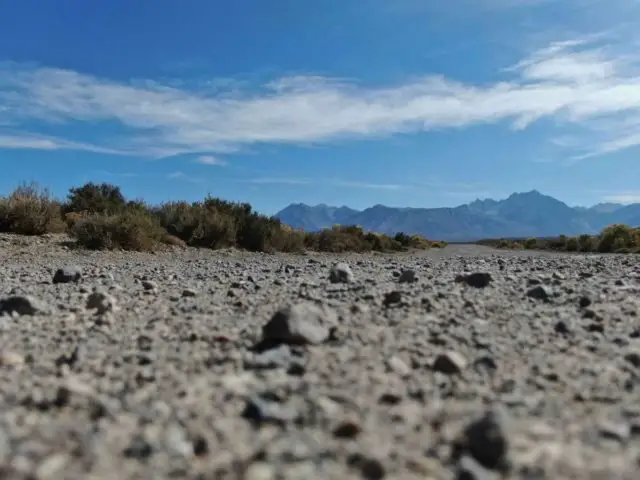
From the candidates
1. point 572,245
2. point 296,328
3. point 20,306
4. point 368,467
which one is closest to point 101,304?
point 20,306

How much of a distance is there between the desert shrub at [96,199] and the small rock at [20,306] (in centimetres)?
1288

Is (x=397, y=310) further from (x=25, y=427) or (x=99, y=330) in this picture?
(x=25, y=427)

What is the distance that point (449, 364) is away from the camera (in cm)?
283

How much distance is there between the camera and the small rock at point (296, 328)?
324 cm

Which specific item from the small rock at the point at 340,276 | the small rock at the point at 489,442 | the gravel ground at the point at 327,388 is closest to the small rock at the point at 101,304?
the gravel ground at the point at 327,388

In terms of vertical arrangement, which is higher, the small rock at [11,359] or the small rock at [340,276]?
the small rock at [340,276]

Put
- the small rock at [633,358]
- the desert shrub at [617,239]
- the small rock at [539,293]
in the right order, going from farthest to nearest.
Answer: the desert shrub at [617,239] < the small rock at [539,293] < the small rock at [633,358]

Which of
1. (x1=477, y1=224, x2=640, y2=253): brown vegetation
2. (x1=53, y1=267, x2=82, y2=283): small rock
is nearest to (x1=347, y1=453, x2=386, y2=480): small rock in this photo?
(x1=53, y1=267, x2=82, y2=283): small rock

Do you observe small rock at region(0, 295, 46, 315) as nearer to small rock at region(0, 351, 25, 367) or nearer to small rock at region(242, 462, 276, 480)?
small rock at region(0, 351, 25, 367)

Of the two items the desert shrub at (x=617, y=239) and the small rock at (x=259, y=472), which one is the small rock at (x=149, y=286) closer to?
the small rock at (x=259, y=472)

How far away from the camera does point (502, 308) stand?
4414 mm

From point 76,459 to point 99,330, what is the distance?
7.21 feet

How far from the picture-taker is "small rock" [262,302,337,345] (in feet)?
10.6

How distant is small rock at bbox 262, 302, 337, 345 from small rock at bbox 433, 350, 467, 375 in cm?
70
